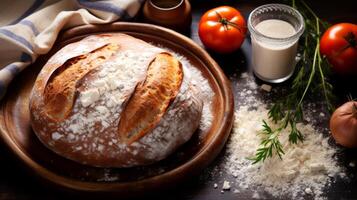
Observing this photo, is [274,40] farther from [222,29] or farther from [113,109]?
[113,109]

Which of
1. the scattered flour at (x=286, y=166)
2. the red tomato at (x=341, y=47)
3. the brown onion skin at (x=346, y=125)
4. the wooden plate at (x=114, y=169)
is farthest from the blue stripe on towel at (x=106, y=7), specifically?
the brown onion skin at (x=346, y=125)

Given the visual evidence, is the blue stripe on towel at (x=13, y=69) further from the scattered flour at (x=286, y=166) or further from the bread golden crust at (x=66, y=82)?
the scattered flour at (x=286, y=166)

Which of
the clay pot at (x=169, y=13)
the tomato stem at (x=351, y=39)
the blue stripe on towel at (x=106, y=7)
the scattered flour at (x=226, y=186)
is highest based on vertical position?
the blue stripe on towel at (x=106, y=7)

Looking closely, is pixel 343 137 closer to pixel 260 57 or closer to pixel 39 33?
pixel 260 57

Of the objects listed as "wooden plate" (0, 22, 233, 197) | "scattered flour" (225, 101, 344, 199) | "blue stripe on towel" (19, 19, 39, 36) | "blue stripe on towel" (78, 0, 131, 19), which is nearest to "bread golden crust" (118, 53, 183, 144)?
"wooden plate" (0, 22, 233, 197)

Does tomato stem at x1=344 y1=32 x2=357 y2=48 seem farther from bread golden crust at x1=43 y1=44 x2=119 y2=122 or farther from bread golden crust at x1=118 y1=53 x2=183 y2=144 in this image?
bread golden crust at x1=43 y1=44 x2=119 y2=122
